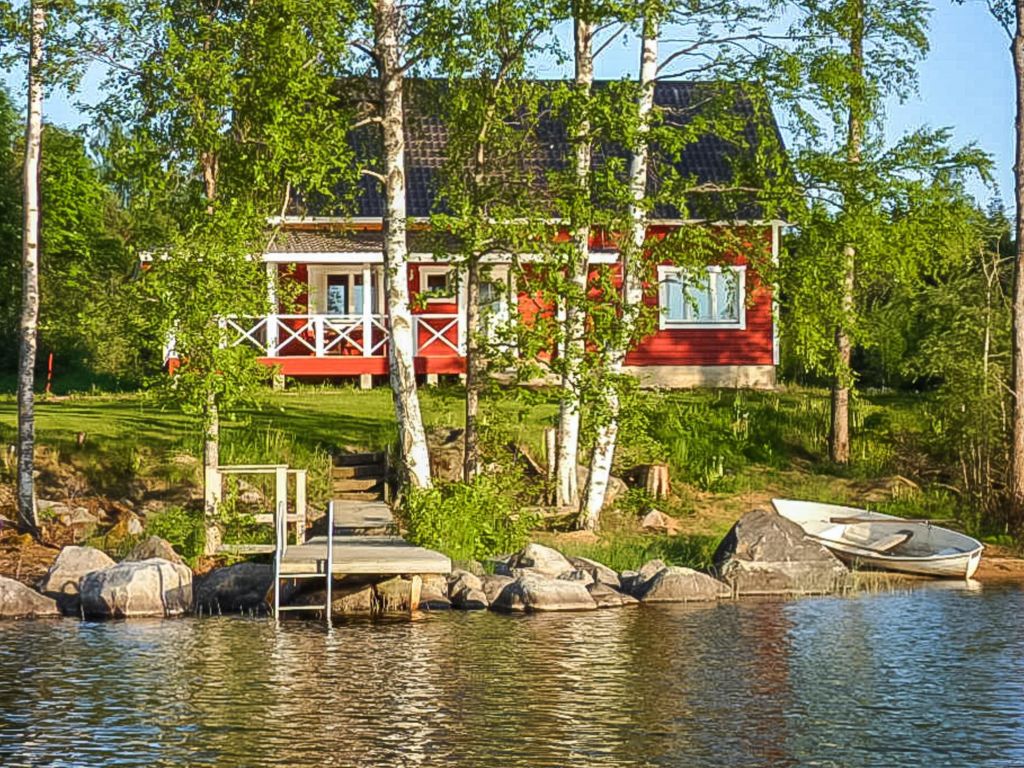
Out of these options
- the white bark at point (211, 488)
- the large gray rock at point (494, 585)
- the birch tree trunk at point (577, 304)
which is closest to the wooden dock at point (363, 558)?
the large gray rock at point (494, 585)

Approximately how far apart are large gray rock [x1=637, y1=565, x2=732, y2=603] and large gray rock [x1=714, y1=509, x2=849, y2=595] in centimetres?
47

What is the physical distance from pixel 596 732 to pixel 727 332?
23241 millimetres

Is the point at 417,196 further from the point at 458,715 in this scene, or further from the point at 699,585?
the point at 458,715

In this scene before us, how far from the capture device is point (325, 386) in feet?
107

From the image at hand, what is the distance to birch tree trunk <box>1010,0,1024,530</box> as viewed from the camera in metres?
23.8

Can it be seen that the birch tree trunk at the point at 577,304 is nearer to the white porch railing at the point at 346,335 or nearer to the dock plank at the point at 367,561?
the dock plank at the point at 367,561

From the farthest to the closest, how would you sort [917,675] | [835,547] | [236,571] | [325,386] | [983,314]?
1. [325,386]
2. [983,314]
3. [835,547]
4. [236,571]
5. [917,675]

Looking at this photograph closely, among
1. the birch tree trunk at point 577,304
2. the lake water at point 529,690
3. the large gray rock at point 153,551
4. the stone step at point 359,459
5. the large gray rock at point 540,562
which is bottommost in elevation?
the lake water at point 529,690

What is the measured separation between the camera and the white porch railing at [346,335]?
32.1 meters

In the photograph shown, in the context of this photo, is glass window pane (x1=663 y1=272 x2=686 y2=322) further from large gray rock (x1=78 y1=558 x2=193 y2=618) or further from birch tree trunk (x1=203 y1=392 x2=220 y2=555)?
large gray rock (x1=78 y1=558 x2=193 y2=618)

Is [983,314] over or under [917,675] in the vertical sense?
over

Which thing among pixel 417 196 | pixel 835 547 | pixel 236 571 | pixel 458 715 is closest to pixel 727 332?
pixel 417 196

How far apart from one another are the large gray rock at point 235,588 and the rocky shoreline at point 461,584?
0.01 metres

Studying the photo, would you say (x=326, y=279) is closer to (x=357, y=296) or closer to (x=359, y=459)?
(x=357, y=296)
